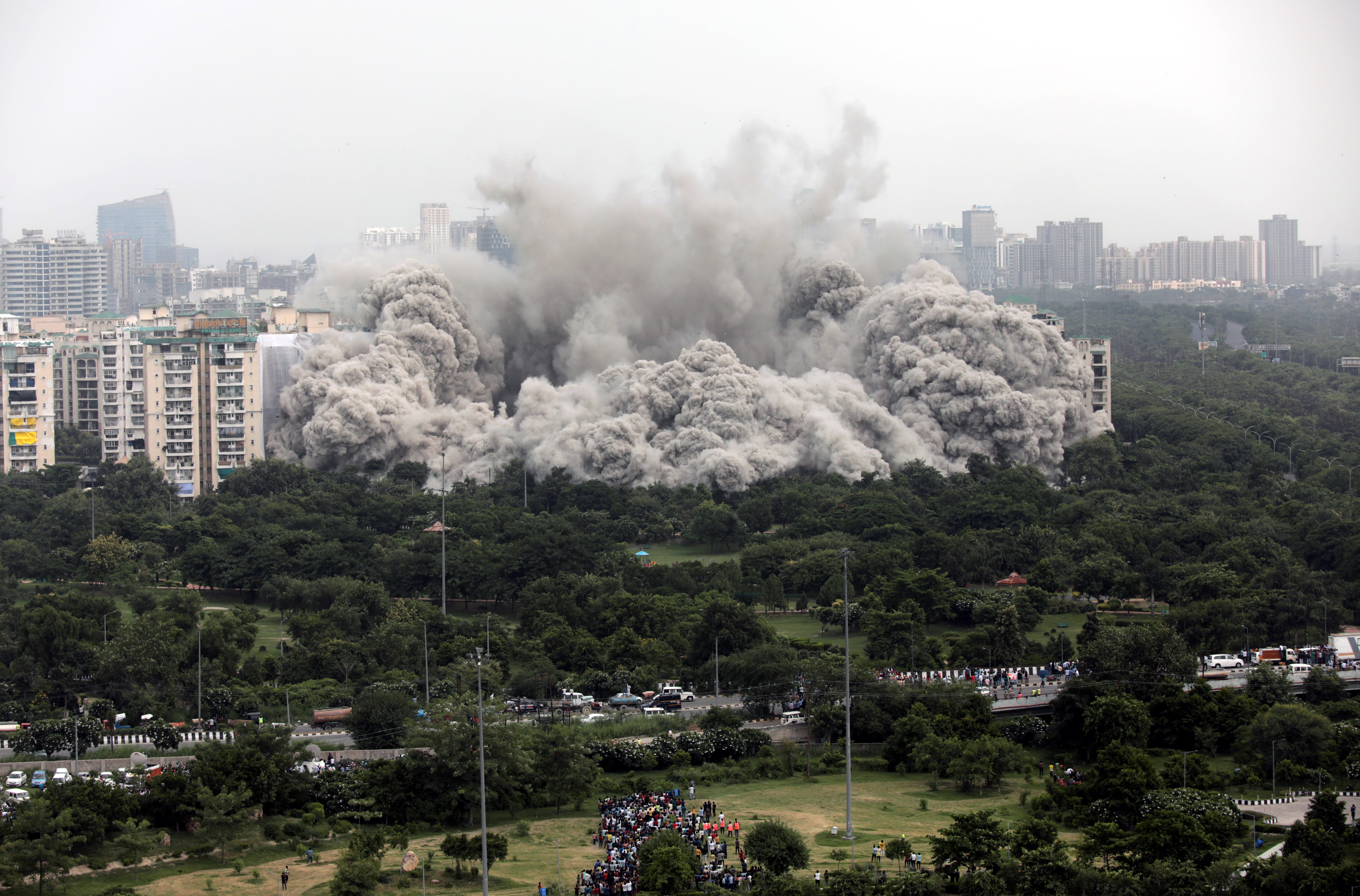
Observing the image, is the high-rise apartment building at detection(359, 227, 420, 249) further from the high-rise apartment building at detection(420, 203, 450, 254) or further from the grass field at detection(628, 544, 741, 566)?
the grass field at detection(628, 544, 741, 566)

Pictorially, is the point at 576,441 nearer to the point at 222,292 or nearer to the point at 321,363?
the point at 321,363

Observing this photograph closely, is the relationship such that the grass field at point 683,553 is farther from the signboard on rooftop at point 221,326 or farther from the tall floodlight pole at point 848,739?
the signboard on rooftop at point 221,326

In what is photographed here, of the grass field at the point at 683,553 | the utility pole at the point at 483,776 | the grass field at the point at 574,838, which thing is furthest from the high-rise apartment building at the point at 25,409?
the grass field at the point at 574,838

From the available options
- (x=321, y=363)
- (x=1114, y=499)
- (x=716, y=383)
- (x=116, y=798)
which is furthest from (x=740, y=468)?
(x=116, y=798)

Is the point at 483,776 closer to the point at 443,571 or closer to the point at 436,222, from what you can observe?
the point at 443,571

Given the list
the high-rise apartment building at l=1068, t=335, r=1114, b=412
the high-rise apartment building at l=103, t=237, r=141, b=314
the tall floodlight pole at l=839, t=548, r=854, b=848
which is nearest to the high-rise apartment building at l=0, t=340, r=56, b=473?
the tall floodlight pole at l=839, t=548, r=854, b=848

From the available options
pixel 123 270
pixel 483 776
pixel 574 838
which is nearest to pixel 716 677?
pixel 574 838

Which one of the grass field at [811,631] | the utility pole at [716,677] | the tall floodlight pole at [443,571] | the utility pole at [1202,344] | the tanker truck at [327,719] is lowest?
the tanker truck at [327,719]
